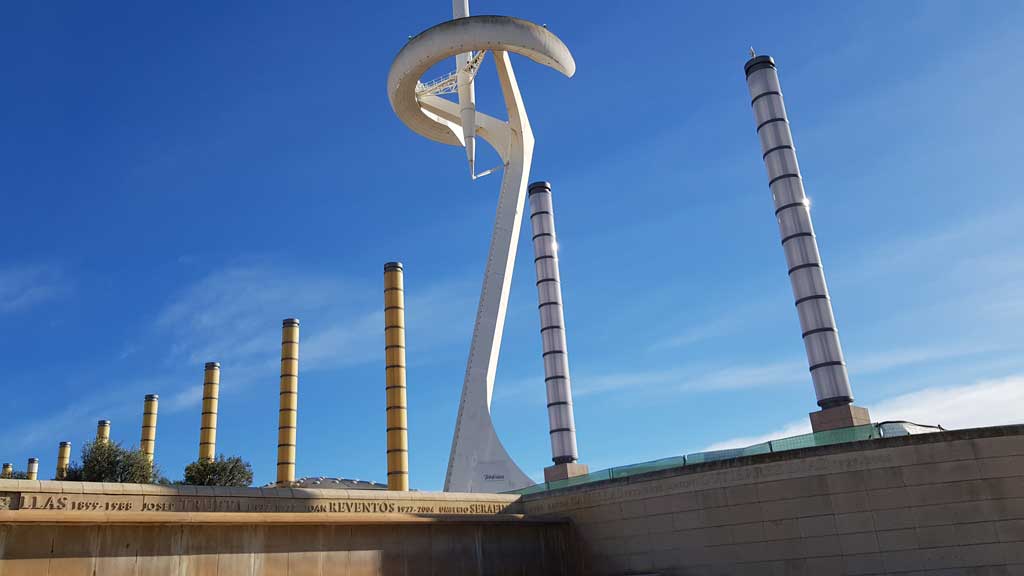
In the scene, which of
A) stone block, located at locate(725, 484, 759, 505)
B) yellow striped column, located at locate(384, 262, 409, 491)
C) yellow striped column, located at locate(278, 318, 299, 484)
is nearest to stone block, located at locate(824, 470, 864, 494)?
stone block, located at locate(725, 484, 759, 505)

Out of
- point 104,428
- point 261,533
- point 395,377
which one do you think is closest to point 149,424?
point 104,428

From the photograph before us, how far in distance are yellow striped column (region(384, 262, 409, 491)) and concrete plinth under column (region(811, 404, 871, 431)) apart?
1680 centimetres

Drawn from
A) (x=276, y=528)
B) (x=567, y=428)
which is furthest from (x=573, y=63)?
(x=276, y=528)

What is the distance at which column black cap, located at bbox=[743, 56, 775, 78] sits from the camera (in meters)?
27.1

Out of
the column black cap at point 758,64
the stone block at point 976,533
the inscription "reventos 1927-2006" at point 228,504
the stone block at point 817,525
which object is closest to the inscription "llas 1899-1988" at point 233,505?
the inscription "reventos 1927-2006" at point 228,504

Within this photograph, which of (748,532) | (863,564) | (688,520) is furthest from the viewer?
(688,520)

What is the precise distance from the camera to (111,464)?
32.4m

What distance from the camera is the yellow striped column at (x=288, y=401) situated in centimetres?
3553

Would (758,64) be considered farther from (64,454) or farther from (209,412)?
(64,454)

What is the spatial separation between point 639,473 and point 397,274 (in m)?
18.0

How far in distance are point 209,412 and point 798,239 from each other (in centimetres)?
3099

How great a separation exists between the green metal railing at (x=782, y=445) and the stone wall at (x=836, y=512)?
247mm

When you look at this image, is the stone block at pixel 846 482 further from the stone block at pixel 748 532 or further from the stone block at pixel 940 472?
the stone block at pixel 748 532

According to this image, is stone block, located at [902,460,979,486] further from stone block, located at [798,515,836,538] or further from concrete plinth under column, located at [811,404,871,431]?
concrete plinth under column, located at [811,404,871,431]
